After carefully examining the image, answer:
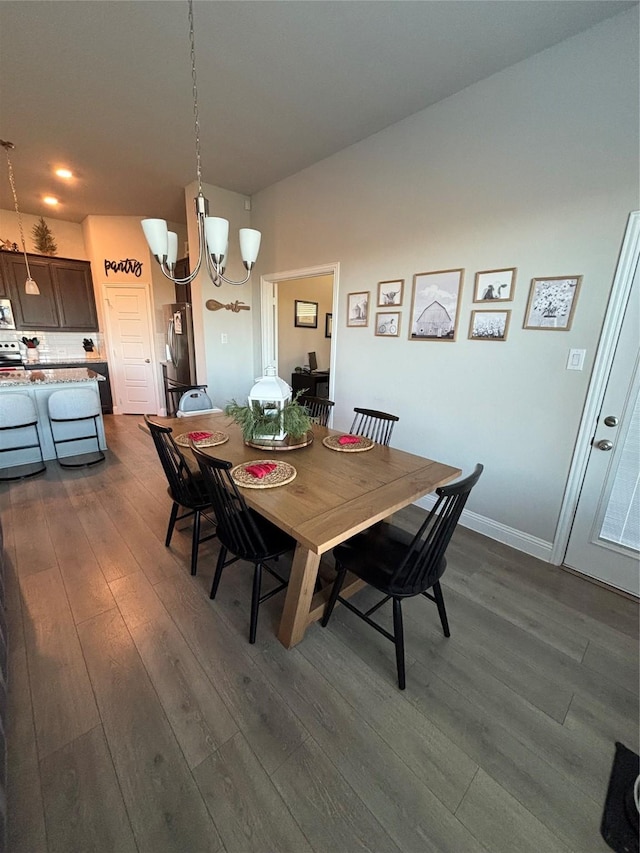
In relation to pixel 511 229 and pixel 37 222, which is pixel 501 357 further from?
pixel 37 222

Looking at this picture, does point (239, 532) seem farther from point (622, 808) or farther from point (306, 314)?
point (306, 314)

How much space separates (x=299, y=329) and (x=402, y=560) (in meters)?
5.14

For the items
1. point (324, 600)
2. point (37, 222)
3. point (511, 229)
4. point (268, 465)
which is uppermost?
point (37, 222)

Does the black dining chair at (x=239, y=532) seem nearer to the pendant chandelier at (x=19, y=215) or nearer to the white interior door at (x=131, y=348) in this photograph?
the pendant chandelier at (x=19, y=215)

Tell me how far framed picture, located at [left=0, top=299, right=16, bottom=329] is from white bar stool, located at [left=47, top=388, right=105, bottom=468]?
2576 millimetres

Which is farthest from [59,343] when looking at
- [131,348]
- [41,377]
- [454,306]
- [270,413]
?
[454,306]

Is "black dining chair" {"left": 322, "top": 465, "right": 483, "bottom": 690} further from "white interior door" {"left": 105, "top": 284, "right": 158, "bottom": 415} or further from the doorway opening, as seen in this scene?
"white interior door" {"left": 105, "top": 284, "right": 158, "bottom": 415}

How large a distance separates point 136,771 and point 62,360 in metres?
5.94

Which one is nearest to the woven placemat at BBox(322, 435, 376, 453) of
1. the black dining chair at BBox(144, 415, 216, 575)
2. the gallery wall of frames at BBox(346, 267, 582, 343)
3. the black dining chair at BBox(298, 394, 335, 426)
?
the black dining chair at BBox(298, 394, 335, 426)

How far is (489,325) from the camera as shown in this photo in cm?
233

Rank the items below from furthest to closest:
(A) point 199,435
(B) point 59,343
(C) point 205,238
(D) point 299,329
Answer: (D) point 299,329
(B) point 59,343
(A) point 199,435
(C) point 205,238

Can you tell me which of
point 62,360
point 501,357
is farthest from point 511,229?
point 62,360

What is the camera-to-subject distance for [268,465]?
1.78 m

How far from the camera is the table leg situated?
150 centimetres
